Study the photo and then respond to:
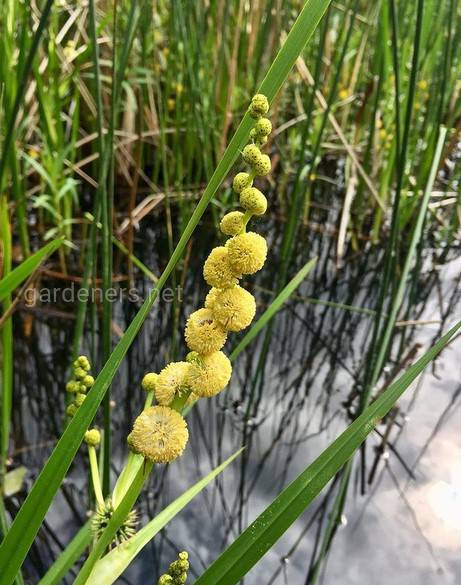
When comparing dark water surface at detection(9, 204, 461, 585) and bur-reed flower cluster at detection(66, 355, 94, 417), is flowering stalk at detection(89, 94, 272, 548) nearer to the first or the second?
bur-reed flower cluster at detection(66, 355, 94, 417)

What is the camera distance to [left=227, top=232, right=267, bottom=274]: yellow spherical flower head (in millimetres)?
396

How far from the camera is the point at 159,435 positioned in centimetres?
43

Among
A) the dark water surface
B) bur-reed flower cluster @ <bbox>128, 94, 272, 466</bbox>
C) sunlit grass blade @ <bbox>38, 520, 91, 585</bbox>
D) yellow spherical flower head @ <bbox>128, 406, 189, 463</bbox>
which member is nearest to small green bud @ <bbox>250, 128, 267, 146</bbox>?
bur-reed flower cluster @ <bbox>128, 94, 272, 466</bbox>

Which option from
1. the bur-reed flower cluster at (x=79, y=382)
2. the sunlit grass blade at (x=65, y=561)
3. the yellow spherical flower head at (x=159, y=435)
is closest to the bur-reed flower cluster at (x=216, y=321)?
the yellow spherical flower head at (x=159, y=435)

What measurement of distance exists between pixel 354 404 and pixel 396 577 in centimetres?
55

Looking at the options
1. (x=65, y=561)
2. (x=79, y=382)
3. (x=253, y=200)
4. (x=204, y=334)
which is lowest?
(x=65, y=561)

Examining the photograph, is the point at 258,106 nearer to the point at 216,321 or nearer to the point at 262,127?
the point at 262,127

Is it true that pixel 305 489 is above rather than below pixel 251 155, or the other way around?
below

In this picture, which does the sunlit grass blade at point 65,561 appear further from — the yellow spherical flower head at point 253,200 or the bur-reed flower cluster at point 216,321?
Result: the yellow spherical flower head at point 253,200

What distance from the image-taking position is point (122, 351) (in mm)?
439

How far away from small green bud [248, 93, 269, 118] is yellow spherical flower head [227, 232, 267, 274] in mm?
81

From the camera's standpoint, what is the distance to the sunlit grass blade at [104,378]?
1.36ft

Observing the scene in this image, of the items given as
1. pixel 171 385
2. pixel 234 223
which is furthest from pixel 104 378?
pixel 234 223

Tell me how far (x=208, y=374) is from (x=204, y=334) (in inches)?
1.2
